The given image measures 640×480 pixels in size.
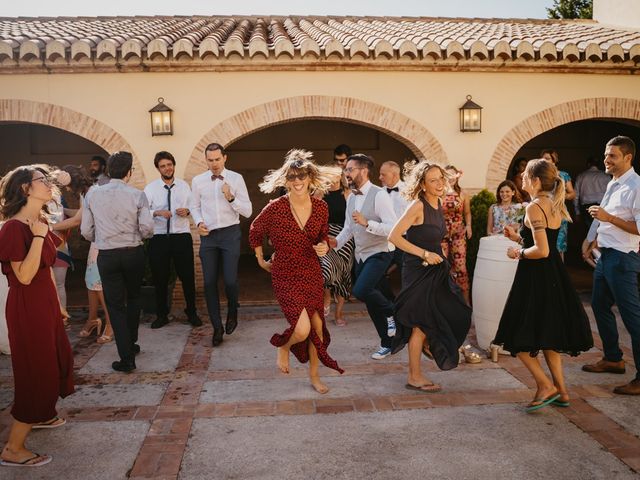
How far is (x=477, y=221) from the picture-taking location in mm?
8195

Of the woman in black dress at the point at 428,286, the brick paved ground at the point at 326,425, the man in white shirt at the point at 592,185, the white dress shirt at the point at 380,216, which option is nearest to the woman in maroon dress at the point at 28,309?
Answer: the brick paved ground at the point at 326,425

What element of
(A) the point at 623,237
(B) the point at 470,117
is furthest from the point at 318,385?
(B) the point at 470,117

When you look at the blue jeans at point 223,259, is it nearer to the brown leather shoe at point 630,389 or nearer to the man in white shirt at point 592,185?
the brown leather shoe at point 630,389

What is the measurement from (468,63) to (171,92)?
4.18 metres

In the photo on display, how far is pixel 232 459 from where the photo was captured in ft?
12.1

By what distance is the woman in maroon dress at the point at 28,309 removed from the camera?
363cm

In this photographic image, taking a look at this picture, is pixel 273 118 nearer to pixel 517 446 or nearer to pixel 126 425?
pixel 126 425

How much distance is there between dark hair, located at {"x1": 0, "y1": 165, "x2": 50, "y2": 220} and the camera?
371 centimetres

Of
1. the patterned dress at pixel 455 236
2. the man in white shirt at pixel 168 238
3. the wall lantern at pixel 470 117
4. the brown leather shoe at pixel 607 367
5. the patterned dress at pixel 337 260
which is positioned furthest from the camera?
the wall lantern at pixel 470 117

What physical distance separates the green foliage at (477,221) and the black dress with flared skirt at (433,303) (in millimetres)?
3462

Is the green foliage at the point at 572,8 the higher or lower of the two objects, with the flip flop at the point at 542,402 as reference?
higher

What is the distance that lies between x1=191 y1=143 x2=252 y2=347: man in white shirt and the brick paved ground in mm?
691

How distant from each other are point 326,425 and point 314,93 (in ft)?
17.9

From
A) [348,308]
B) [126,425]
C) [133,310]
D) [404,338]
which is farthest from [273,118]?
[126,425]
